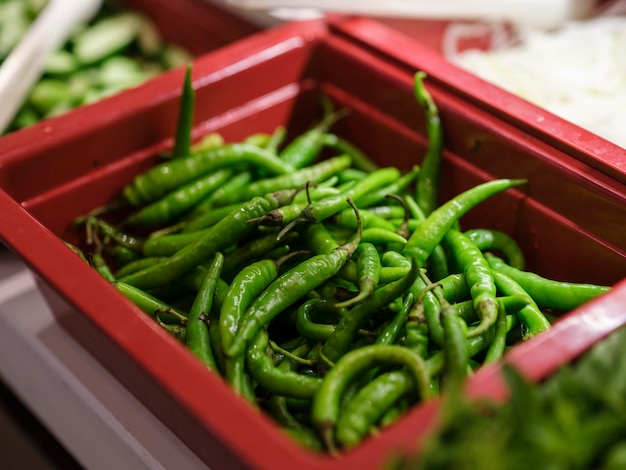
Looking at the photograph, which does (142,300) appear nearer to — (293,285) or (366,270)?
(293,285)

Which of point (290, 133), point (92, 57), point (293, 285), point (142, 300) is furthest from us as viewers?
point (92, 57)

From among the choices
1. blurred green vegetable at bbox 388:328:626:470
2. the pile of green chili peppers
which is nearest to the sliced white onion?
the pile of green chili peppers

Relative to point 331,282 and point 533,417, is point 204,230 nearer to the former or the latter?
point 331,282

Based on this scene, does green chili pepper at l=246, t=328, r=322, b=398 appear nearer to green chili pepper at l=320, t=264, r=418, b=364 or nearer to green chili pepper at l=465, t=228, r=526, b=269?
green chili pepper at l=320, t=264, r=418, b=364

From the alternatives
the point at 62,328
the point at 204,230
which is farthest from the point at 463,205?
the point at 62,328

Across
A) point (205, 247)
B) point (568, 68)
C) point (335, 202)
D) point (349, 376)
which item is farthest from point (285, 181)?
point (568, 68)

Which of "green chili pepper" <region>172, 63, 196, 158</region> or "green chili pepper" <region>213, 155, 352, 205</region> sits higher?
"green chili pepper" <region>172, 63, 196, 158</region>
